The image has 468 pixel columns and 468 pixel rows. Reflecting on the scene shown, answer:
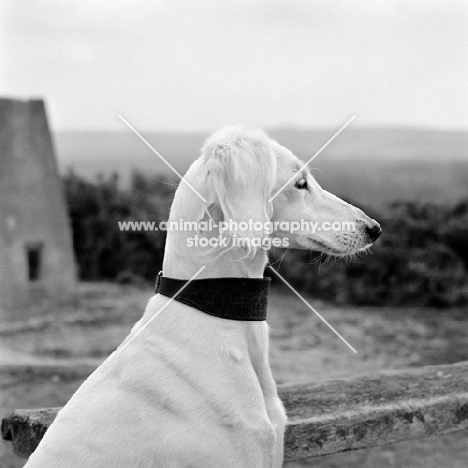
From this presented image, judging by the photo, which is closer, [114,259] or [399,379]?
[399,379]

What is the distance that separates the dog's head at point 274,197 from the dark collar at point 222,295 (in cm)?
20

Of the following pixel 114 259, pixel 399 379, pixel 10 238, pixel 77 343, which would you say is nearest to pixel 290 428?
pixel 399 379

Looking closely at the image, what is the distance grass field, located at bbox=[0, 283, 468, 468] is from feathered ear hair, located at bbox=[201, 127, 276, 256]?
3.29 meters

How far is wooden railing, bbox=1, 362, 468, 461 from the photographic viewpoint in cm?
332

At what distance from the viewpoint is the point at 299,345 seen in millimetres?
A: 9727

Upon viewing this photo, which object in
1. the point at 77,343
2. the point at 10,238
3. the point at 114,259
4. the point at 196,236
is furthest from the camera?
the point at 114,259

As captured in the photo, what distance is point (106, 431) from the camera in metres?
2.31

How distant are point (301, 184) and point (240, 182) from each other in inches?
12.2

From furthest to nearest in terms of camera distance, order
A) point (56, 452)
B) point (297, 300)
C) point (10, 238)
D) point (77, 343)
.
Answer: point (297, 300) → point (10, 238) → point (77, 343) → point (56, 452)

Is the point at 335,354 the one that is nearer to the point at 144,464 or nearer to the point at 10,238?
the point at 10,238

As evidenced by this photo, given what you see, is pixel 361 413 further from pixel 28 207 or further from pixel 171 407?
pixel 28 207

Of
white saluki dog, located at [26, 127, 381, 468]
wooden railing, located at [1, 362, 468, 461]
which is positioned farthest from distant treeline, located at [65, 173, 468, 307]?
white saluki dog, located at [26, 127, 381, 468]

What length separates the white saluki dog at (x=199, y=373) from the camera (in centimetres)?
232

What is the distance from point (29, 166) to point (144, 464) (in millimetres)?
9280
